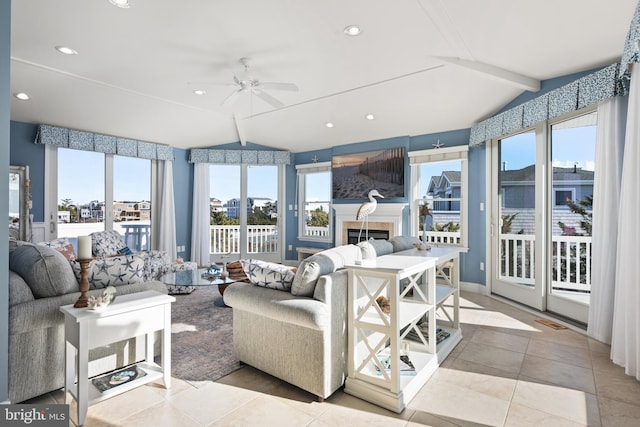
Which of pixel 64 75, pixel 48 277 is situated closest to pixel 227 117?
pixel 64 75

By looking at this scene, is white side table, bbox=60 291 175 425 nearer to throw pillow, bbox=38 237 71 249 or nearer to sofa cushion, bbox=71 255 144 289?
sofa cushion, bbox=71 255 144 289

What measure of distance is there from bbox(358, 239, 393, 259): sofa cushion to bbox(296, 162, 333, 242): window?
375 centimetres

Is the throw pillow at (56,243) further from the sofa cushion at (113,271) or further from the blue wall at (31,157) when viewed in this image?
the sofa cushion at (113,271)

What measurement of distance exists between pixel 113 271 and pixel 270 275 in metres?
1.14

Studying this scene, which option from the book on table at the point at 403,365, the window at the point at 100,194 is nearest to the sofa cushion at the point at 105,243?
the window at the point at 100,194

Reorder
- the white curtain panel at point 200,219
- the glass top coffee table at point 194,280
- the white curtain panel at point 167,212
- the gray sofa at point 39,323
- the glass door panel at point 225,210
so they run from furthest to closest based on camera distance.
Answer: the glass door panel at point 225,210 < the white curtain panel at point 200,219 < the white curtain panel at point 167,212 < the glass top coffee table at point 194,280 < the gray sofa at point 39,323

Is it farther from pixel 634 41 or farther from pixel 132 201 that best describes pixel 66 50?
pixel 634 41

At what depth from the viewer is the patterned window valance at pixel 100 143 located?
4773mm

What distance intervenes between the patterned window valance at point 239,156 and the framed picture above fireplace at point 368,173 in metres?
1.27

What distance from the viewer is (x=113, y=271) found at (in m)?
2.32

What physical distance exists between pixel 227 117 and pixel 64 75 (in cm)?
225

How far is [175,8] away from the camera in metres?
2.56

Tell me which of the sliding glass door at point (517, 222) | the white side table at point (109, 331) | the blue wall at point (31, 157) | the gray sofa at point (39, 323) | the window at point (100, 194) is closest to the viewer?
the white side table at point (109, 331)

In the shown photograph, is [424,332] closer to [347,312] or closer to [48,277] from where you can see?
[347,312]
